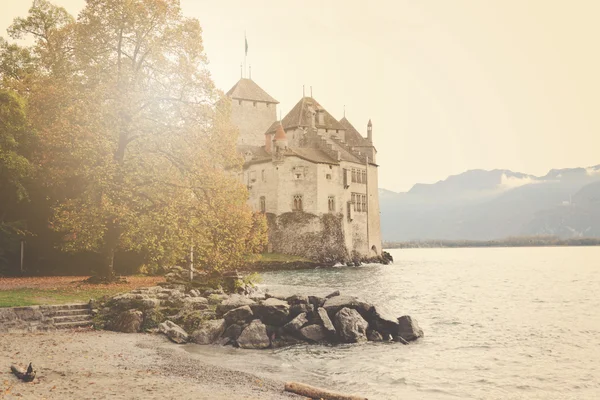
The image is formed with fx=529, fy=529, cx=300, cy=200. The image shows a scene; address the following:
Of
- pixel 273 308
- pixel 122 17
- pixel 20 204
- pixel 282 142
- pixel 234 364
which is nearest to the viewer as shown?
pixel 234 364

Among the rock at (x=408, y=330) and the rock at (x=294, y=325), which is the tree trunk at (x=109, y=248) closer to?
the rock at (x=294, y=325)

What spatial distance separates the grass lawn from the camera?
66.4 ft

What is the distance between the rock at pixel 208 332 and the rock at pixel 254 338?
1.04 m

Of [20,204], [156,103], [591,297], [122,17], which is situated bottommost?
[591,297]

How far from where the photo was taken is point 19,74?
3959 centimetres

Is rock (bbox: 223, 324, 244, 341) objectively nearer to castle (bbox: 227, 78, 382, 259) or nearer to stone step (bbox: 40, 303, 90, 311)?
stone step (bbox: 40, 303, 90, 311)

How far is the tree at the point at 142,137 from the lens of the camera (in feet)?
83.3

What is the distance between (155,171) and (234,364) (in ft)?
43.0

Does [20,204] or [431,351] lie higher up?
[20,204]

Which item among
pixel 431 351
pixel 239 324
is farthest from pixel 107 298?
pixel 431 351

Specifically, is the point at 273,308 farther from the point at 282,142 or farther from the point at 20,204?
the point at 282,142

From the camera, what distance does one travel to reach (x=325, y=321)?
22.1 m

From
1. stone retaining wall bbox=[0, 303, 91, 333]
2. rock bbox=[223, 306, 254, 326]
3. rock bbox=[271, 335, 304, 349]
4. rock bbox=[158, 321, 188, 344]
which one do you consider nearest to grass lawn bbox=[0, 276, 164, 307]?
stone retaining wall bbox=[0, 303, 91, 333]

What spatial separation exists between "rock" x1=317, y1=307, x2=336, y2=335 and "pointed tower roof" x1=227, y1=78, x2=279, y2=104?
78.6 meters
